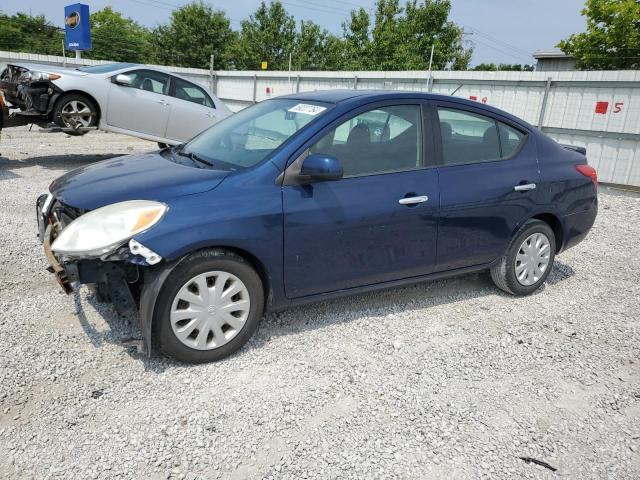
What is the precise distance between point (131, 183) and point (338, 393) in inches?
71.3

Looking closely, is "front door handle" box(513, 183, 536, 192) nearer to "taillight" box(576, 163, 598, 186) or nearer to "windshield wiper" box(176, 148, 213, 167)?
"taillight" box(576, 163, 598, 186)

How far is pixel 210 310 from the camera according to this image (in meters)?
3.14

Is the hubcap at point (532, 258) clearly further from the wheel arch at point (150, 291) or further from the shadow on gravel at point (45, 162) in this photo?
the shadow on gravel at point (45, 162)

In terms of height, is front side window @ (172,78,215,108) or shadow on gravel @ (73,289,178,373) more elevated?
front side window @ (172,78,215,108)

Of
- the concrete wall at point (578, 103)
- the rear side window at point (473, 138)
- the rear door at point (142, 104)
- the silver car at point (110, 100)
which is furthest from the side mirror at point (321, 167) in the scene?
the concrete wall at point (578, 103)

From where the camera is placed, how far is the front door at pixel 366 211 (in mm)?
3402

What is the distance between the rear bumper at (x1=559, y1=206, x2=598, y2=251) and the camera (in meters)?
4.75

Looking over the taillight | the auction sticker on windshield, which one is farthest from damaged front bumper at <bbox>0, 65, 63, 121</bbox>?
the taillight

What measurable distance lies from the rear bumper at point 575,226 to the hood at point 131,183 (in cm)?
318

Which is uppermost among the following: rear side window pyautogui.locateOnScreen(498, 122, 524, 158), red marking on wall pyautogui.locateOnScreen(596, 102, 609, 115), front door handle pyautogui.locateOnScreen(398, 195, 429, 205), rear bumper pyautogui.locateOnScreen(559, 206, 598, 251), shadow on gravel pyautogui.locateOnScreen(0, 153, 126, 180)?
red marking on wall pyautogui.locateOnScreen(596, 102, 609, 115)

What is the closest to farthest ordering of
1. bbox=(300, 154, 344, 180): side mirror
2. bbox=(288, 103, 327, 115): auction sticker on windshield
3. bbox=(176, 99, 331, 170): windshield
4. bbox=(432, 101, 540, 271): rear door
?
bbox=(300, 154, 344, 180): side mirror, bbox=(176, 99, 331, 170): windshield, bbox=(288, 103, 327, 115): auction sticker on windshield, bbox=(432, 101, 540, 271): rear door

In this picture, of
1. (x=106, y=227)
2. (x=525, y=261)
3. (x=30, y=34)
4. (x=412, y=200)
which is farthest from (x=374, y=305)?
(x=30, y=34)

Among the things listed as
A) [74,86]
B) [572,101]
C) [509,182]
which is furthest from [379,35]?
[509,182]

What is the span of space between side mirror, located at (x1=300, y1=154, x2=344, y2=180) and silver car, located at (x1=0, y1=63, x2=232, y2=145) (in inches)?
274
